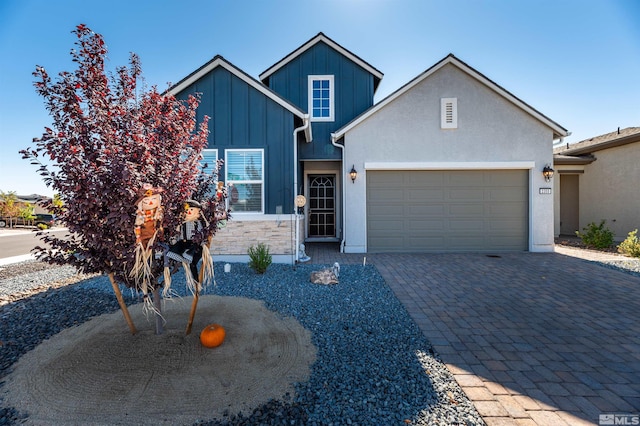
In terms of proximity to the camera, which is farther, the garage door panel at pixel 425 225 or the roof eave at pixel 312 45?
the roof eave at pixel 312 45

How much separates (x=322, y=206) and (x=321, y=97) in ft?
14.2

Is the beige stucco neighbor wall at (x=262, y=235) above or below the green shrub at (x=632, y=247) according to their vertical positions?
above

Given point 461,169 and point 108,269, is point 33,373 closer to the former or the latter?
point 108,269

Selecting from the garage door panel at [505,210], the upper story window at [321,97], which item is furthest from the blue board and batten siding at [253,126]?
the garage door panel at [505,210]

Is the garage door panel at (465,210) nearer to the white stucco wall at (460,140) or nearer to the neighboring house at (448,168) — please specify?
the neighboring house at (448,168)

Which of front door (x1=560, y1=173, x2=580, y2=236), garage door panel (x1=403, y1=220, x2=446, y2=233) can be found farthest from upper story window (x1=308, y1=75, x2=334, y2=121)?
front door (x1=560, y1=173, x2=580, y2=236)

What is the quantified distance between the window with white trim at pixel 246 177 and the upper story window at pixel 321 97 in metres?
4.07

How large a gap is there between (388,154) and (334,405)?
24.8ft

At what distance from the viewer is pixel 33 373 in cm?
254

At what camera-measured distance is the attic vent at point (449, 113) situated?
845 cm

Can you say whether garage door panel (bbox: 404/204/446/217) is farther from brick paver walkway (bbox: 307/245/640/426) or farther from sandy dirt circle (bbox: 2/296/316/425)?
sandy dirt circle (bbox: 2/296/316/425)

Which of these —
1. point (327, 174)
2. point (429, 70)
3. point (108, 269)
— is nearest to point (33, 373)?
point (108, 269)

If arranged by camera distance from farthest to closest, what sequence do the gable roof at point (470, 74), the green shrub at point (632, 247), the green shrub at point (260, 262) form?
the gable roof at point (470, 74) < the green shrub at point (632, 247) < the green shrub at point (260, 262)

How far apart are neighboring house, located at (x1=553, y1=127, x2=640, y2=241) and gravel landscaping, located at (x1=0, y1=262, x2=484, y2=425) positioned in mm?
11597
